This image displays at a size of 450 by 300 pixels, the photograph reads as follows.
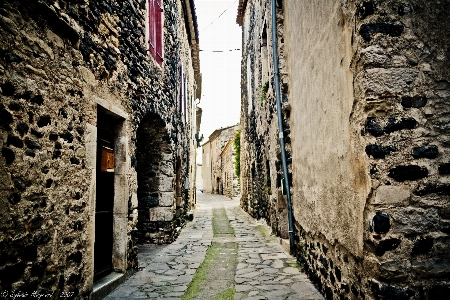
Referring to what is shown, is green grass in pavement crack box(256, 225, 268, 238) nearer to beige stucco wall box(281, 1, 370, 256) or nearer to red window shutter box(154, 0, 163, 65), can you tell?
beige stucco wall box(281, 1, 370, 256)

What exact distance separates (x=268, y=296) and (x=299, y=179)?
6.08 ft

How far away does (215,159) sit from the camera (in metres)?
28.1

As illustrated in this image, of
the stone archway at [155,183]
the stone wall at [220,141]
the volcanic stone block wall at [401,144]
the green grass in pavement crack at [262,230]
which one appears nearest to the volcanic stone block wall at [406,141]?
the volcanic stone block wall at [401,144]

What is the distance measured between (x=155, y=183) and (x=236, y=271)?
295 cm

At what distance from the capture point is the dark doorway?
12.7 ft

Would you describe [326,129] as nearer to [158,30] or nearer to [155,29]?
[155,29]

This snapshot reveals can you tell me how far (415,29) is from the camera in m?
2.24

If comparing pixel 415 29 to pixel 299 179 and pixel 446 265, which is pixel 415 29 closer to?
pixel 446 265

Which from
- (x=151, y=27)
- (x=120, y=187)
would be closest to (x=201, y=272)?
(x=120, y=187)

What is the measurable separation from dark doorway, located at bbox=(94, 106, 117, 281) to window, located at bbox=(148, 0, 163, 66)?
81.2 inches

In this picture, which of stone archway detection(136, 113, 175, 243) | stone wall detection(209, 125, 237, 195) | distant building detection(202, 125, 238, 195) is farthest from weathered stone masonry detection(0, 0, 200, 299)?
stone wall detection(209, 125, 237, 195)

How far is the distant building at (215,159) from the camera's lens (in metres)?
24.3

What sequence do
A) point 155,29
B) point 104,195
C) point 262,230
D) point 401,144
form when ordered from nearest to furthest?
1. point 401,144
2. point 104,195
3. point 155,29
4. point 262,230

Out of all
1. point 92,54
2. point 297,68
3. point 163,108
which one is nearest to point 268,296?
point 297,68
